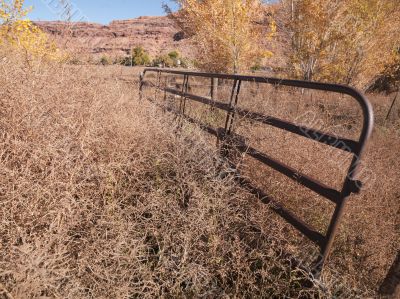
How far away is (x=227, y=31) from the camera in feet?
34.1

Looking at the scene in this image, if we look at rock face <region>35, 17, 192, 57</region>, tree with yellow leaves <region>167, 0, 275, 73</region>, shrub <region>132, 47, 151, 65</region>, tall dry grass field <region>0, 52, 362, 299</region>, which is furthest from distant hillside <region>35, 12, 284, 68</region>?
tall dry grass field <region>0, 52, 362, 299</region>

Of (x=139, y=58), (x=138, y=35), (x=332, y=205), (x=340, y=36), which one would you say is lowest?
(x=332, y=205)

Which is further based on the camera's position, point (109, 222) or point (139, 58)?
point (139, 58)

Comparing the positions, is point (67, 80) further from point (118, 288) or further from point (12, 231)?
point (118, 288)

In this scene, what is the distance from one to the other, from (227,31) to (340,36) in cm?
510

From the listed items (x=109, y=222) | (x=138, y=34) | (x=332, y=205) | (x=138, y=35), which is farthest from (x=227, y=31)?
(x=138, y=34)

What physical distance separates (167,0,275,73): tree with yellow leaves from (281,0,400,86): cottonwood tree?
4.54 feet

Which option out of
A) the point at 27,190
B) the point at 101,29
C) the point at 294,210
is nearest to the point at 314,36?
the point at 294,210

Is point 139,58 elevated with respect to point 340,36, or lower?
lower

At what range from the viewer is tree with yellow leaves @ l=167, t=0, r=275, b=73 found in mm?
10305

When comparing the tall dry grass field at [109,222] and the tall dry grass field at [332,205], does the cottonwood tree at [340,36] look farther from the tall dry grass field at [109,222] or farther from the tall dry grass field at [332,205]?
the tall dry grass field at [109,222]

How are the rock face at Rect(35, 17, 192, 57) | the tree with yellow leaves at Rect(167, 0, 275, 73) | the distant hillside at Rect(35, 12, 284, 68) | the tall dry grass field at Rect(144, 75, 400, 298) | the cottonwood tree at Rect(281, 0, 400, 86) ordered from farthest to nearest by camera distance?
the rock face at Rect(35, 17, 192, 57), the distant hillside at Rect(35, 12, 284, 68), the cottonwood tree at Rect(281, 0, 400, 86), the tree with yellow leaves at Rect(167, 0, 275, 73), the tall dry grass field at Rect(144, 75, 400, 298)

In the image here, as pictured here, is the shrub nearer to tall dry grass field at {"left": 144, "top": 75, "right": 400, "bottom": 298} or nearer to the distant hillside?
the distant hillside

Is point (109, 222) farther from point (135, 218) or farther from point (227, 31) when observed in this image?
point (227, 31)
